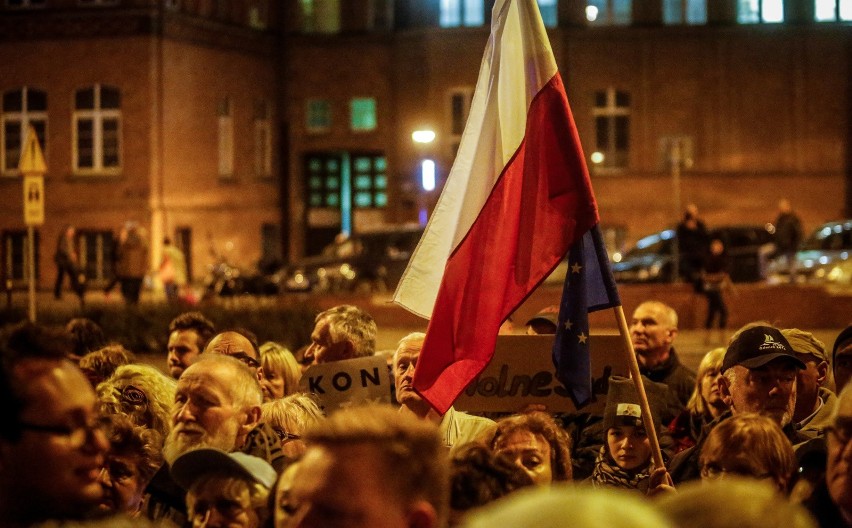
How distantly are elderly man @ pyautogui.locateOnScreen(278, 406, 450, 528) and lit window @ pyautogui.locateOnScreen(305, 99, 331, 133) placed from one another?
43.2m

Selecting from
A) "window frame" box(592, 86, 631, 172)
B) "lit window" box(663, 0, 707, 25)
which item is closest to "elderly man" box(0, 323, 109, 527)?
"window frame" box(592, 86, 631, 172)

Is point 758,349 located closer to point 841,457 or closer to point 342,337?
point 841,457

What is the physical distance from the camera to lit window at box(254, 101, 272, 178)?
44.8 metres

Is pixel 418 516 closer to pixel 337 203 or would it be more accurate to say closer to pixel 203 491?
pixel 203 491

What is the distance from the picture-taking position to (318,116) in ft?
151

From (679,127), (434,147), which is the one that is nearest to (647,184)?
(679,127)

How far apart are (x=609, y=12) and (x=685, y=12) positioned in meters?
2.33

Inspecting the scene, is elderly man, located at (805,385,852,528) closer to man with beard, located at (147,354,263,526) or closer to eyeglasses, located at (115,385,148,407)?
man with beard, located at (147,354,263,526)

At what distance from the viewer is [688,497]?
2.69 metres

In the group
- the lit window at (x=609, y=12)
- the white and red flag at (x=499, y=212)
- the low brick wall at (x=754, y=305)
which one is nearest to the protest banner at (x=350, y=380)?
the white and red flag at (x=499, y=212)

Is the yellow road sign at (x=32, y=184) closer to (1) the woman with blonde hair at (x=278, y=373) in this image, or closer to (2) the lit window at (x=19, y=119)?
(1) the woman with blonde hair at (x=278, y=373)

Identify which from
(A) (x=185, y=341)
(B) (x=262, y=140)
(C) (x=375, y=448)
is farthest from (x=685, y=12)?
(C) (x=375, y=448)

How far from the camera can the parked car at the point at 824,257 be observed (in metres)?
28.7

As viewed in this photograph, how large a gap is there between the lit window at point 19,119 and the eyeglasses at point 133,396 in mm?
34323
